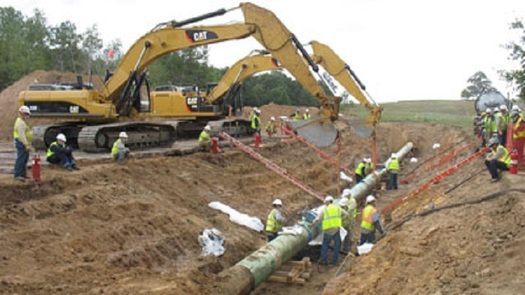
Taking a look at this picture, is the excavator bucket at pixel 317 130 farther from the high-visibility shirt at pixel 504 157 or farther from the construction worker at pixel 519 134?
the construction worker at pixel 519 134

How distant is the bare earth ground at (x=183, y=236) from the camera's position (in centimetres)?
763

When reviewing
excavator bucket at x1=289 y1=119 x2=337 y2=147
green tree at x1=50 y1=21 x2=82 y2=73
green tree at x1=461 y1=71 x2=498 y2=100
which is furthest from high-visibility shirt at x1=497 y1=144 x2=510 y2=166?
green tree at x1=461 y1=71 x2=498 y2=100

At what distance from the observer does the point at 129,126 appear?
17.3 meters

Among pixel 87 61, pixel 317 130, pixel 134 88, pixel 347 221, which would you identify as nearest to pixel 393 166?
pixel 317 130

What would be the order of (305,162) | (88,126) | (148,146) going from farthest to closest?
1. (305,162)
2. (148,146)
3. (88,126)

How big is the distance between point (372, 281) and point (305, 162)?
51.3 ft

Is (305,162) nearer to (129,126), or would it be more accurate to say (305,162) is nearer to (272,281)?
(129,126)

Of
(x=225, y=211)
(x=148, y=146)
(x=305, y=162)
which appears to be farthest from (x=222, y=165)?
(x=305, y=162)

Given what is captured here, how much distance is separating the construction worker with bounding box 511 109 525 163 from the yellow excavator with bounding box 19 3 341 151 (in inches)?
196

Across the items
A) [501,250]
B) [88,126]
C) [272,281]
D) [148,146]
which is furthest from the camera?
[148,146]

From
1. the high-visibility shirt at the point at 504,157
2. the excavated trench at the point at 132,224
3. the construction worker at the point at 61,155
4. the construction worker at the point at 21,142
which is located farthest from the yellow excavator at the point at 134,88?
the high-visibility shirt at the point at 504,157

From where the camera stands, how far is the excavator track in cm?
1605

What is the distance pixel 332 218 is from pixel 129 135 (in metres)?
8.59

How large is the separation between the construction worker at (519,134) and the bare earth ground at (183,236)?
3.68 feet
